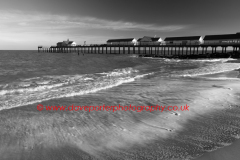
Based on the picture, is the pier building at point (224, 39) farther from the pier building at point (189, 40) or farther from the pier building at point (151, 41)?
the pier building at point (151, 41)

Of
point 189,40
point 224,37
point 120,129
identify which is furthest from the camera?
point 189,40

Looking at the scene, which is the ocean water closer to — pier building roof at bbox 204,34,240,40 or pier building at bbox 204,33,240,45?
pier building at bbox 204,33,240,45

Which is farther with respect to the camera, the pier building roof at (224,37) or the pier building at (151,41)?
the pier building at (151,41)

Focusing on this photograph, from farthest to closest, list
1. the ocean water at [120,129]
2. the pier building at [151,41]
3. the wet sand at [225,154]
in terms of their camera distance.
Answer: the pier building at [151,41] < the ocean water at [120,129] < the wet sand at [225,154]

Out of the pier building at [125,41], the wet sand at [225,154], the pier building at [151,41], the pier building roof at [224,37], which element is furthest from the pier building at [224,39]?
the wet sand at [225,154]

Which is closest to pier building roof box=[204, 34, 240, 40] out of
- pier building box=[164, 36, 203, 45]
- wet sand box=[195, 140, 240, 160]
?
pier building box=[164, 36, 203, 45]

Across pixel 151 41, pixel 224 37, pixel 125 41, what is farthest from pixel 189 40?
pixel 125 41

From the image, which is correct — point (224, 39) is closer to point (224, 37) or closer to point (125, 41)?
point (224, 37)

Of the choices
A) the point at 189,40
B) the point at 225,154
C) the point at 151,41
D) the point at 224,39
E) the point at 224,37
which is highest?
the point at 151,41

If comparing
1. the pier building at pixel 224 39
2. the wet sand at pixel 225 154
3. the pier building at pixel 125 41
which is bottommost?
the wet sand at pixel 225 154

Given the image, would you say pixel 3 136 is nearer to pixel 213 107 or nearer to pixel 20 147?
pixel 20 147

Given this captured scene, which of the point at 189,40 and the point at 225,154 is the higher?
the point at 189,40

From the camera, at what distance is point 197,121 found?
5051 mm

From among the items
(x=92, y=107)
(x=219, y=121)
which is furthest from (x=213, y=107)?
(x=92, y=107)
